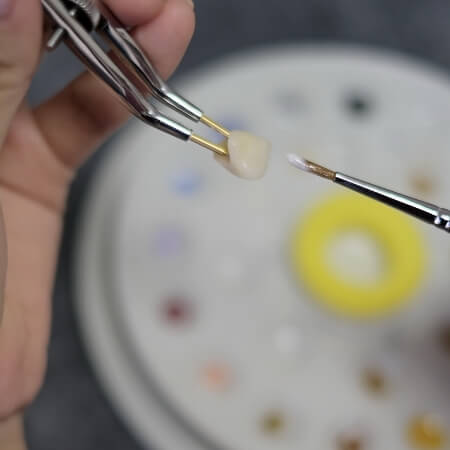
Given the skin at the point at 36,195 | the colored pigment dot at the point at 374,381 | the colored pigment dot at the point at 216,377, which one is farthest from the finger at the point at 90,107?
the colored pigment dot at the point at 374,381

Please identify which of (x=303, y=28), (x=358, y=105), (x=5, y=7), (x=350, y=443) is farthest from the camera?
(x=303, y=28)

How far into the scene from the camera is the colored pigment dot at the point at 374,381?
587mm

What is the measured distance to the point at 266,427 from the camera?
56 centimetres

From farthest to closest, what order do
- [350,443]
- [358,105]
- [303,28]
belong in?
1. [303,28]
2. [358,105]
3. [350,443]

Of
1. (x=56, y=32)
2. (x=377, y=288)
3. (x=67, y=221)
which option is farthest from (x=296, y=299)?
(x=56, y=32)

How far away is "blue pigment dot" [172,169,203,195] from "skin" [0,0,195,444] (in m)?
0.17

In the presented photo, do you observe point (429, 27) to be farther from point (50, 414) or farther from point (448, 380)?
point (50, 414)

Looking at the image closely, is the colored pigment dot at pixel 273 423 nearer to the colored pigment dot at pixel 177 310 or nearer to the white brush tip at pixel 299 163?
the colored pigment dot at pixel 177 310

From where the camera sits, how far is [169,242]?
62 cm

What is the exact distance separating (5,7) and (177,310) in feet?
1.27

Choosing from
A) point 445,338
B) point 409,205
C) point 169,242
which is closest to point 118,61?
point 409,205

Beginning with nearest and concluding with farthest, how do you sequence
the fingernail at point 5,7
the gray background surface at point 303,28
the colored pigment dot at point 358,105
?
the fingernail at point 5,7 < the colored pigment dot at point 358,105 < the gray background surface at point 303,28

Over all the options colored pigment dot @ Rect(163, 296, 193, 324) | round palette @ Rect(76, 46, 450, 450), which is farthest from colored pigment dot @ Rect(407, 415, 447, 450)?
colored pigment dot @ Rect(163, 296, 193, 324)

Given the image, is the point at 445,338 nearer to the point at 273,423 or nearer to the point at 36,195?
the point at 273,423
